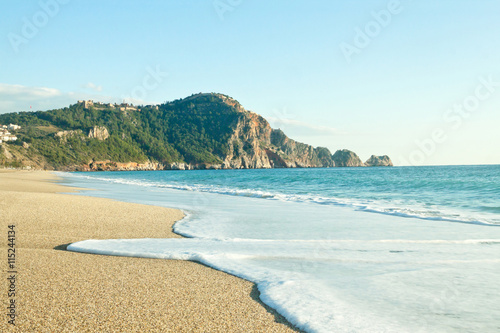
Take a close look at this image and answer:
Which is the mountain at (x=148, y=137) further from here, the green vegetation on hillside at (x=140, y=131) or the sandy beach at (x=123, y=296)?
the sandy beach at (x=123, y=296)

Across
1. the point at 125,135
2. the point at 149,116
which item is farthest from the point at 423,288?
the point at 149,116

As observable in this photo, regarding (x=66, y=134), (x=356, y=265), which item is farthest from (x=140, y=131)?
(x=356, y=265)

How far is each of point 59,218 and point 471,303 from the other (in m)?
8.49

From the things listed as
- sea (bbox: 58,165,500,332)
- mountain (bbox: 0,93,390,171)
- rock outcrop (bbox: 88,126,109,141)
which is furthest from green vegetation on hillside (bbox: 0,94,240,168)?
sea (bbox: 58,165,500,332)

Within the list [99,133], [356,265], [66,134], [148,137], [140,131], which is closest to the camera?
[356,265]

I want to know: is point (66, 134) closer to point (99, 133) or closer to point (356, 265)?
point (99, 133)

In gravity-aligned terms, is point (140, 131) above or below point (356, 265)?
above

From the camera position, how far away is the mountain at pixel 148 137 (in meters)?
126

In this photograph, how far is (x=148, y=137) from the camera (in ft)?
526

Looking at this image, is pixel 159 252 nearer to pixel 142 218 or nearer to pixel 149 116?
pixel 142 218

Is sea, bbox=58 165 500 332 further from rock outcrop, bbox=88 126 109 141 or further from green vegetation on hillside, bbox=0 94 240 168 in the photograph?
rock outcrop, bbox=88 126 109 141

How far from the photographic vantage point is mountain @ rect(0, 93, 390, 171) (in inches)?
4953

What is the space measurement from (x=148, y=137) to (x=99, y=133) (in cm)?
2248

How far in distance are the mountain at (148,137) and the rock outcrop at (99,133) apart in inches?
15.9
